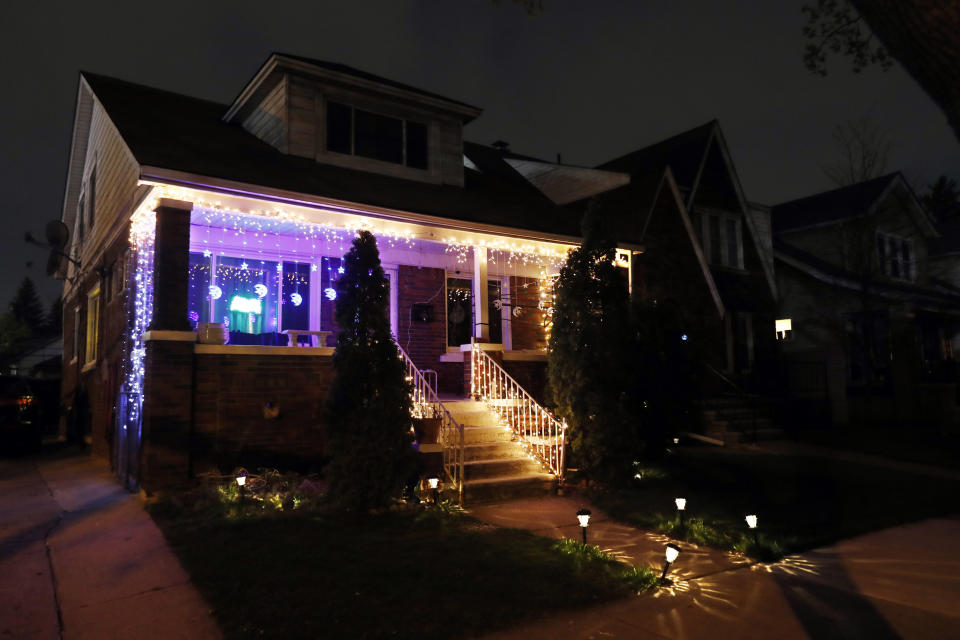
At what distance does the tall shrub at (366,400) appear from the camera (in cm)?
721

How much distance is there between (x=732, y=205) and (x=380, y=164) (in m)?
11.4

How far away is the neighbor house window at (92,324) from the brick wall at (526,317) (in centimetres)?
884

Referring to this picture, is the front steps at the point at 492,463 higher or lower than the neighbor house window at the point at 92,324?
lower

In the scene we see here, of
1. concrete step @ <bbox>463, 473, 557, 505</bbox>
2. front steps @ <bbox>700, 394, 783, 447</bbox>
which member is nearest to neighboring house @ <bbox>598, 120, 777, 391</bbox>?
front steps @ <bbox>700, 394, 783, 447</bbox>

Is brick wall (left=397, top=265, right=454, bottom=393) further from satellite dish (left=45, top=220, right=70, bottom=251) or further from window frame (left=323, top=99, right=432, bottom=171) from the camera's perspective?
Answer: satellite dish (left=45, top=220, right=70, bottom=251)


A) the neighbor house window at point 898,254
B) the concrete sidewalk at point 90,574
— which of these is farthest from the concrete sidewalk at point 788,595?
the neighbor house window at point 898,254

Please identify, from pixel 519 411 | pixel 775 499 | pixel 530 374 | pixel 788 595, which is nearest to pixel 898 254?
pixel 530 374

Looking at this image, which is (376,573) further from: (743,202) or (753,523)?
(743,202)

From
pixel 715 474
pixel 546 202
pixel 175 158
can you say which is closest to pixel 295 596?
pixel 175 158

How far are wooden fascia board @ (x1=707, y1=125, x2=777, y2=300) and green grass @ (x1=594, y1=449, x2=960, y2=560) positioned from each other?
894 cm

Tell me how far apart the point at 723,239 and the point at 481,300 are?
33.5 feet

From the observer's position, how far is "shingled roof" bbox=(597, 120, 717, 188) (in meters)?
18.2

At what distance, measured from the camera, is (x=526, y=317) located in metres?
15.0

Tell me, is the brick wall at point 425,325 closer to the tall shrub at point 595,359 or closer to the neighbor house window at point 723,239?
the tall shrub at point 595,359
